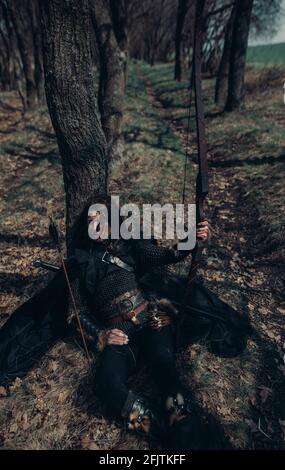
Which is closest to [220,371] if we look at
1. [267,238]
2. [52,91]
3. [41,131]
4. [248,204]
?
[267,238]

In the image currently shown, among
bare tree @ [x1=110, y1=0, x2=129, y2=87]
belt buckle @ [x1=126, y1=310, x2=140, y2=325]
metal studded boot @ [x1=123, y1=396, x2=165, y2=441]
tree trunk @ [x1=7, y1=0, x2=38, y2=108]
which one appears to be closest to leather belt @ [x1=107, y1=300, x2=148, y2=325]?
belt buckle @ [x1=126, y1=310, x2=140, y2=325]

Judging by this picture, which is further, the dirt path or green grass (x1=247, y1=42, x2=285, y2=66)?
green grass (x1=247, y1=42, x2=285, y2=66)

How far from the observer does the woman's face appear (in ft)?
15.6

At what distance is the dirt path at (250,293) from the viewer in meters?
4.08

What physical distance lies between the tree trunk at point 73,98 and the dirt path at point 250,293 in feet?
8.14

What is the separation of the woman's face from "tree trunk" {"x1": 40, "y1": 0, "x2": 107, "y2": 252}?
81 centimetres

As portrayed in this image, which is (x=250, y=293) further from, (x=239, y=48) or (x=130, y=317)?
(x=239, y=48)

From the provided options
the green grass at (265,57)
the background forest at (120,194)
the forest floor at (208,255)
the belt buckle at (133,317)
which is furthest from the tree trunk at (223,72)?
the belt buckle at (133,317)

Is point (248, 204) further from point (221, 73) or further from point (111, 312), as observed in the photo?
point (221, 73)

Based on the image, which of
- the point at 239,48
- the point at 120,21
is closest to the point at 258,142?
the point at 239,48

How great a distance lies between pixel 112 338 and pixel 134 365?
1.39 feet

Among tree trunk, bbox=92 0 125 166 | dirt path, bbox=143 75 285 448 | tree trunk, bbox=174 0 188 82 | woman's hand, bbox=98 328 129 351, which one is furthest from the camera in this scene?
tree trunk, bbox=174 0 188 82

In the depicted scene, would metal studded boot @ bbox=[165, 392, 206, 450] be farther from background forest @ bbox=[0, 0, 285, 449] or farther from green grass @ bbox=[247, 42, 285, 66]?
green grass @ bbox=[247, 42, 285, 66]

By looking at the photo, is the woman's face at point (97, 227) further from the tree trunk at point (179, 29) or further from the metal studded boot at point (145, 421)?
the tree trunk at point (179, 29)
